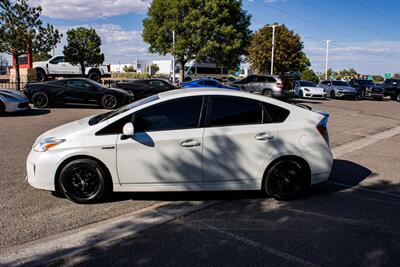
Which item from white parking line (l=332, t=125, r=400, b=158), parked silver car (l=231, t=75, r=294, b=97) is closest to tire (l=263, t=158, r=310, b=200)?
white parking line (l=332, t=125, r=400, b=158)

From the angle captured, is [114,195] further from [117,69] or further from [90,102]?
[117,69]

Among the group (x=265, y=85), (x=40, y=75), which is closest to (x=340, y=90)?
(x=265, y=85)

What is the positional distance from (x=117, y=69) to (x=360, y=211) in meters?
115

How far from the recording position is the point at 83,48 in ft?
105

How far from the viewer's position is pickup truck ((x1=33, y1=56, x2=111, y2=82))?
1159 inches

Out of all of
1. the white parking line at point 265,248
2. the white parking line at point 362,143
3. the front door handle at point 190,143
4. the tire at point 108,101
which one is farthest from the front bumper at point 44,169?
the tire at point 108,101

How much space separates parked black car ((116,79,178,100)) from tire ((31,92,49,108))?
181 inches

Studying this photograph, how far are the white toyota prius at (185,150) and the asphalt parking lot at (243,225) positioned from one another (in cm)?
29

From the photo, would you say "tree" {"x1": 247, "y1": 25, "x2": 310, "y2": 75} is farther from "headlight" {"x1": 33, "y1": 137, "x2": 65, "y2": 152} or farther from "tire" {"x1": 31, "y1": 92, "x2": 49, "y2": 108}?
"headlight" {"x1": 33, "y1": 137, "x2": 65, "y2": 152}

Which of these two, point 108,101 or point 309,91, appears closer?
point 108,101

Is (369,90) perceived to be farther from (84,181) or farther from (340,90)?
(84,181)

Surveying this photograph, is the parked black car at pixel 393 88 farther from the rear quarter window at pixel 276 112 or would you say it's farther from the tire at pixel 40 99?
the rear quarter window at pixel 276 112

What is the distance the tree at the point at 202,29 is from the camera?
31.2 m

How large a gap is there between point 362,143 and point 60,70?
981 inches
